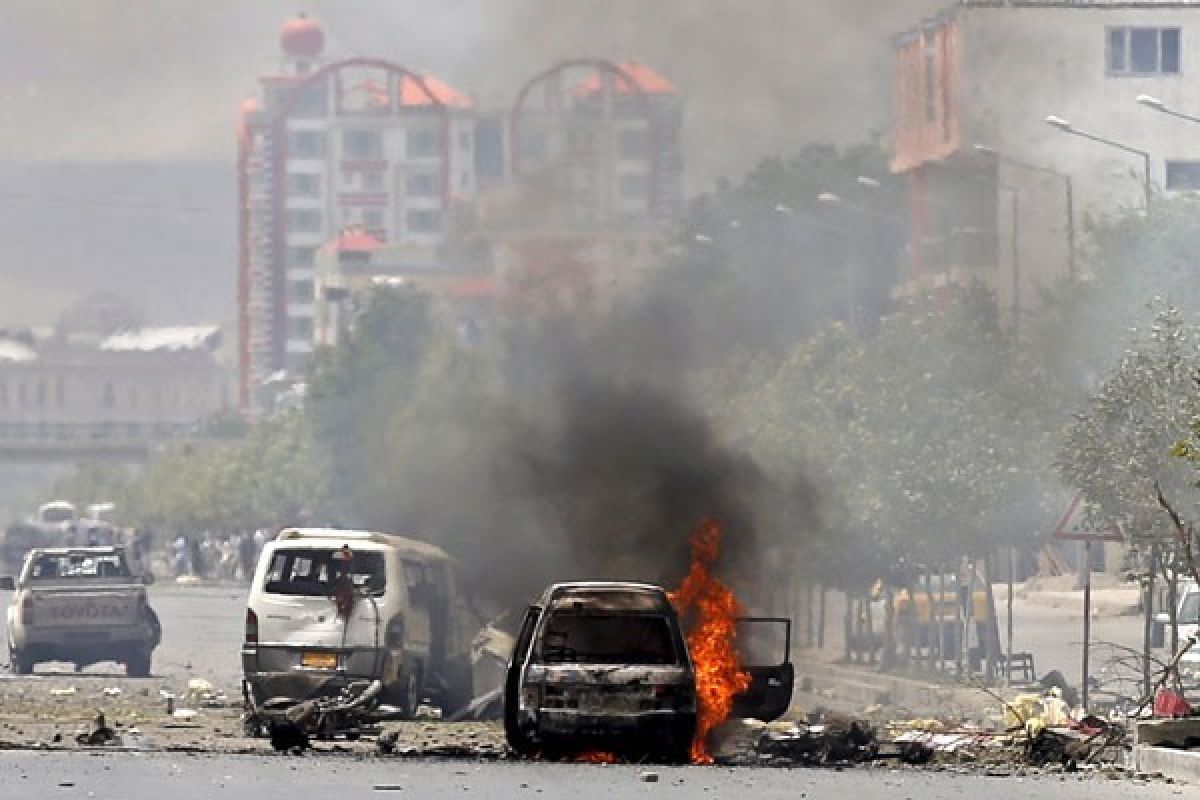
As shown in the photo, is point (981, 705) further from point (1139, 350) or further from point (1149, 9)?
point (1149, 9)

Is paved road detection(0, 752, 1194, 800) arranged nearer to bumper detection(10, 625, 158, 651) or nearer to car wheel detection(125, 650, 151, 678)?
bumper detection(10, 625, 158, 651)

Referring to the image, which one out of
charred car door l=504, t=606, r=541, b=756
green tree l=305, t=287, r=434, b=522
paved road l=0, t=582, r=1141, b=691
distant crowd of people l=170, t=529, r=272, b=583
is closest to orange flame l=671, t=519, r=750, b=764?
charred car door l=504, t=606, r=541, b=756

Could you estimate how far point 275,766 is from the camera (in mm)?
29219

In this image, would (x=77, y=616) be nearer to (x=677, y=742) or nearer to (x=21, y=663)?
(x=21, y=663)

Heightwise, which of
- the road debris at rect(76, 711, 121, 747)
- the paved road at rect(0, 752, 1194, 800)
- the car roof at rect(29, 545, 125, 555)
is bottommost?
the paved road at rect(0, 752, 1194, 800)

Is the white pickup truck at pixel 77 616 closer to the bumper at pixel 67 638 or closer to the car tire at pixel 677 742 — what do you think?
the bumper at pixel 67 638

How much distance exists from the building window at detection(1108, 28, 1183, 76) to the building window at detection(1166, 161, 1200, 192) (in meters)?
3.29

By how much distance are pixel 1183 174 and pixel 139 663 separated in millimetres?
59655

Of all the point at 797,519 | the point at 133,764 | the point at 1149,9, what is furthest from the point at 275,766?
the point at 1149,9

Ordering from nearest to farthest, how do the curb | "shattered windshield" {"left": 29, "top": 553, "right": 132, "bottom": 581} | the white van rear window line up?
the curb
the white van rear window
"shattered windshield" {"left": 29, "top": 553, "right": 132, "bottom": 581}

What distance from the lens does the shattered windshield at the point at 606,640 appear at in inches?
1194

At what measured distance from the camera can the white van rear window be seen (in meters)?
37.0

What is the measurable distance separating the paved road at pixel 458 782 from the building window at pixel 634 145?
6489cm

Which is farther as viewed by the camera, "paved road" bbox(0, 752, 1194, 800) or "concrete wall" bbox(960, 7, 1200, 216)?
"concrete wall" bbox(960, 7, 1200, 216)
